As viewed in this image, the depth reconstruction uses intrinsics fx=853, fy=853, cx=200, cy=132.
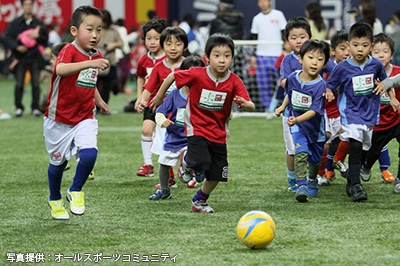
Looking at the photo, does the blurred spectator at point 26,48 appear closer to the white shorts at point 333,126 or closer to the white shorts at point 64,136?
the white shorts at point 333,126

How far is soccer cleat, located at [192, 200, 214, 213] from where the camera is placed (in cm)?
714

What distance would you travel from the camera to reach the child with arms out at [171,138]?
7.98m

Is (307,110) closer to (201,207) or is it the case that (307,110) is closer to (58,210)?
(201,207)

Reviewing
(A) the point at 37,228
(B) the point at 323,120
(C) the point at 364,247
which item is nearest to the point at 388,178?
(B) the point at 323,120

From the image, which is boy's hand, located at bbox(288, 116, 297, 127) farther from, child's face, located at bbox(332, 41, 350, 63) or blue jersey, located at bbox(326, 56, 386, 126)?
child's face, located at bbox(332, 41, 350, 63)

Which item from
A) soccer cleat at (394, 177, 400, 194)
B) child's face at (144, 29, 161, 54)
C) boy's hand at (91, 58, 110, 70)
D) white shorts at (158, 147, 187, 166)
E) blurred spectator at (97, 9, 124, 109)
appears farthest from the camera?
blurred spectator at (97, 9, 124, 109)

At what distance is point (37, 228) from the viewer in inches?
256

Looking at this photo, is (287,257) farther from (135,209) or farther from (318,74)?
(318,74)

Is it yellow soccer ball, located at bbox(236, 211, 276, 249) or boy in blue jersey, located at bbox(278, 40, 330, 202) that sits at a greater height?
boy in blue jersey, located at bbox(278, 40, 330, 202)

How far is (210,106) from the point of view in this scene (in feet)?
23.1

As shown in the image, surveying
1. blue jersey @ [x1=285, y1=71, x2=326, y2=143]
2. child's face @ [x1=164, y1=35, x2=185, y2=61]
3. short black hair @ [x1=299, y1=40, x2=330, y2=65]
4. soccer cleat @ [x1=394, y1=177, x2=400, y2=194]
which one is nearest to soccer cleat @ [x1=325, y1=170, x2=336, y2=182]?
soccer cleat @ [x1=394, y1=177, x2=400, y2=194]

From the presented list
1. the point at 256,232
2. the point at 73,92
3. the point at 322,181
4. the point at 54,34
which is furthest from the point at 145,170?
the point at 54,34

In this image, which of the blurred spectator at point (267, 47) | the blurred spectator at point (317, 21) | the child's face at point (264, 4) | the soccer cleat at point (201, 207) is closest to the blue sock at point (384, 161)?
the soccer cleat at point (201, 207)

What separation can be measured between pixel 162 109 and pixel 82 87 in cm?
142
